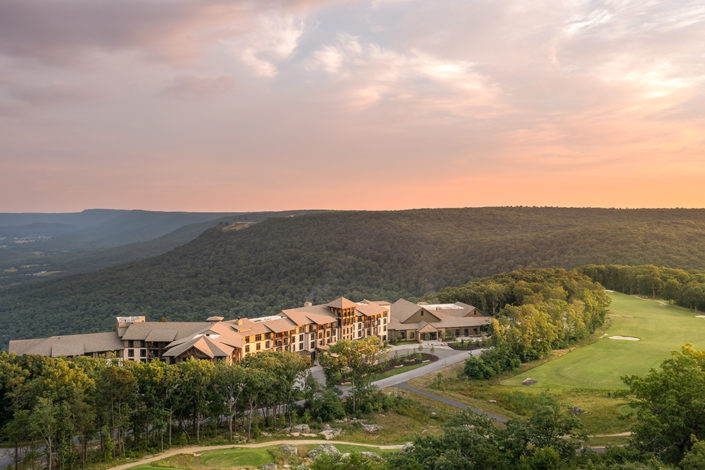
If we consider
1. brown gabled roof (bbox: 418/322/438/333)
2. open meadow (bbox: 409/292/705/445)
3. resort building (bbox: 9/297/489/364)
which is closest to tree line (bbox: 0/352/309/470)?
resort building (bbox: 9/297/489/364)

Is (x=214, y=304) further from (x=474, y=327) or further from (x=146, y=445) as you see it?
(x=146, y=445)

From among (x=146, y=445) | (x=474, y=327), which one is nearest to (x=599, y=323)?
(x=474, y=327)

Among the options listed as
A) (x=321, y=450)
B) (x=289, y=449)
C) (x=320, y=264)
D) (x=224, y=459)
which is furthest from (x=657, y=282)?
(x=320, y=264)

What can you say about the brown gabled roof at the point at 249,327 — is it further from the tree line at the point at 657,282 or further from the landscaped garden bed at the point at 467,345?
the tree line at the point at 657,282

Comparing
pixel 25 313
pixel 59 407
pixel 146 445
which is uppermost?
pixel 59 407

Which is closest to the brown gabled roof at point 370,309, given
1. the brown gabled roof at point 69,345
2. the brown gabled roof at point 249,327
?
the brown gabled roof at point 249,327

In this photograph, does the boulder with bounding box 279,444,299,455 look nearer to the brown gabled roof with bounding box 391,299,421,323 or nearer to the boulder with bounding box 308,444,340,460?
the boulder with bounding box 308,444,340,460

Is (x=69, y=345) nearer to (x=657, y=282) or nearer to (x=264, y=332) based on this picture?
(x=264, y=332)
